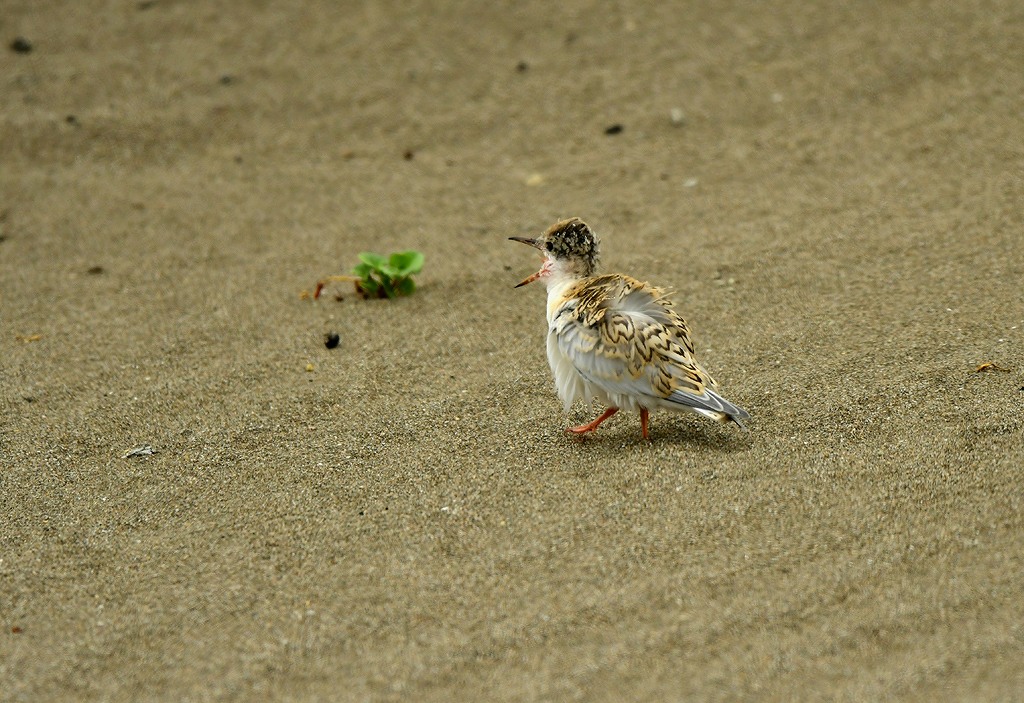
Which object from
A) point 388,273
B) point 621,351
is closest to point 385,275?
point 388,273

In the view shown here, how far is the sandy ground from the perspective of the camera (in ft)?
12.6

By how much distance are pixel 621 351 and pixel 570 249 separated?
700 mm

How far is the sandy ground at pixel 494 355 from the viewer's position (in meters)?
3.83

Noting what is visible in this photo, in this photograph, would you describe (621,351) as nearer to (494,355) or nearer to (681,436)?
(681,436)

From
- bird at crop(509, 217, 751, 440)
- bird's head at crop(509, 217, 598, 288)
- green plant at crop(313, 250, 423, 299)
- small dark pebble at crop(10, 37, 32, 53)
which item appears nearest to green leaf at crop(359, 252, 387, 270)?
green plant at crop(313, 250, 423, 299)

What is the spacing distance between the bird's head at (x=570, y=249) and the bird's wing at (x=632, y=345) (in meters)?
0.24

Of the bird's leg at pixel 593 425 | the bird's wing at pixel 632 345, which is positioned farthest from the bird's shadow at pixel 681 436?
the bird's wing at pixel 632 345

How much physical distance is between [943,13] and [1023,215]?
3.11 metres

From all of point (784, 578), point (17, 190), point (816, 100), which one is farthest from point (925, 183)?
point (17, 190)

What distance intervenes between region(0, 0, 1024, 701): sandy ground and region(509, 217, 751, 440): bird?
0.78 ft

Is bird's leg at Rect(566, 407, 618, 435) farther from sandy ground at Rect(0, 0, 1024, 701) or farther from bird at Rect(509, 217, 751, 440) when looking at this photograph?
sandy ground at Rect(0, 0, 1024, 701)

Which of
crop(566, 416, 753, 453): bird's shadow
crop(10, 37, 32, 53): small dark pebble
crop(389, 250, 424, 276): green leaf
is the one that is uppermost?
crop(10, 37, 32, 53): small dark pebble

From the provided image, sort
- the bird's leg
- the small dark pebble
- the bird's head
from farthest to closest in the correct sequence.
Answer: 1. the small dark pebble
2. the bird's head
3. the bird's leg

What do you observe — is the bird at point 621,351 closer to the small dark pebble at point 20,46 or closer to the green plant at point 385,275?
the green plant at point 385,275
